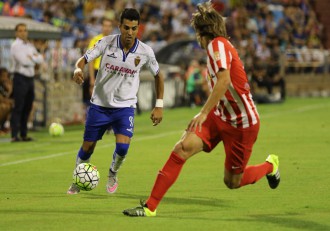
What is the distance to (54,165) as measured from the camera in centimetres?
1580

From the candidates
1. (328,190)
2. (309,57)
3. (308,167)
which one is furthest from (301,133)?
(309,57)

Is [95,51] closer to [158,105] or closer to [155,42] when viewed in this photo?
[158,105]

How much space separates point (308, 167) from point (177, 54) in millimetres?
21962

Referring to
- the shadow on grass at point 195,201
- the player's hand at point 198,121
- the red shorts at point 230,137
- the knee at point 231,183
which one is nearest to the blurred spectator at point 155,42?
the shadow on grass at point 195,201

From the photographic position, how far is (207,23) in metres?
9.66

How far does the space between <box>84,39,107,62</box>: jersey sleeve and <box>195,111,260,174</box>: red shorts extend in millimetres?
2103

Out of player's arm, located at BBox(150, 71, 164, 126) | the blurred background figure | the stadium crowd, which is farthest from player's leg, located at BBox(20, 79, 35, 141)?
the stadium crowd

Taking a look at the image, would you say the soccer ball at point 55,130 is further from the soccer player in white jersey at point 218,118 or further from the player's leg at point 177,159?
the player's leg at point 177,159

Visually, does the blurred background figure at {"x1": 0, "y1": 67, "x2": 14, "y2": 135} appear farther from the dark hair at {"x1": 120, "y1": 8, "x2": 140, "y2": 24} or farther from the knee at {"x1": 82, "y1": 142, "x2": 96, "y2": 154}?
the dark hair at {"x1": 120, "y1": 8, "x2": 140, "y2": 24}

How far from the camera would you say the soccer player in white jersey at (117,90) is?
11.9 metres

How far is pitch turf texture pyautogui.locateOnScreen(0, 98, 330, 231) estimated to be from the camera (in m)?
9.63

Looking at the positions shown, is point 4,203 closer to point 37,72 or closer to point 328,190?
point 328,190

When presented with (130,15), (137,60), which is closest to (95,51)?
(137,60)

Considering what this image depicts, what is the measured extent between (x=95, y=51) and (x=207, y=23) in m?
2.41
